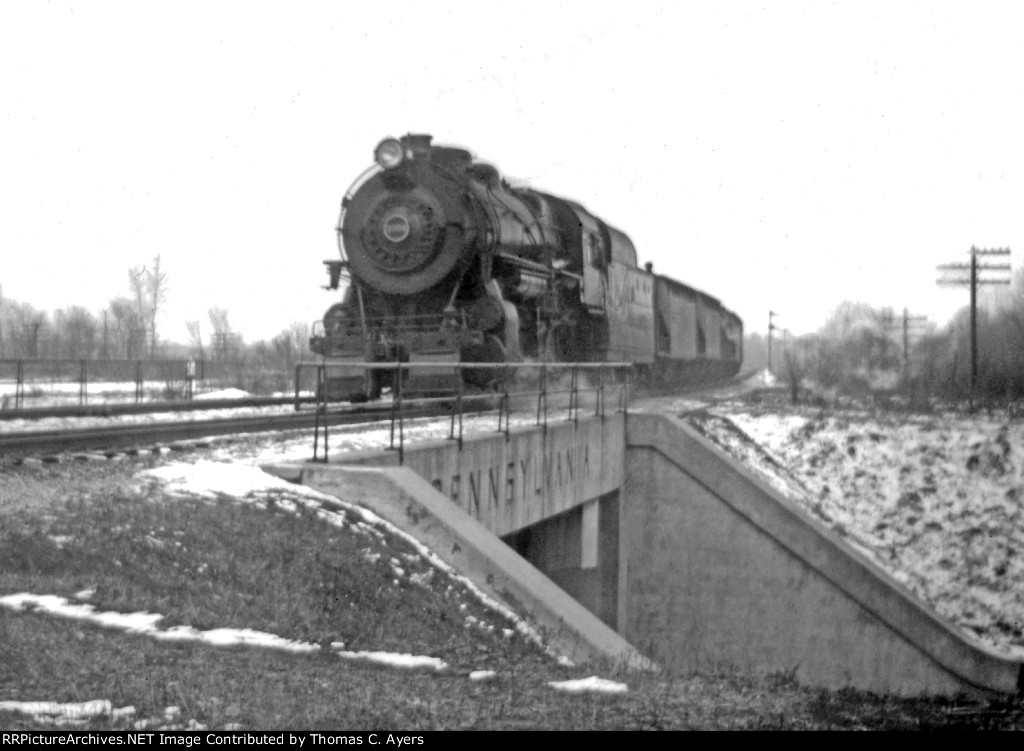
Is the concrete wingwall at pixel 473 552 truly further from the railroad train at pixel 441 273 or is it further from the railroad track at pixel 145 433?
the railroad train at pixel 441 273

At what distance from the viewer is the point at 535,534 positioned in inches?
637

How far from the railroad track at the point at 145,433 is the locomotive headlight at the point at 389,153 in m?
4.45

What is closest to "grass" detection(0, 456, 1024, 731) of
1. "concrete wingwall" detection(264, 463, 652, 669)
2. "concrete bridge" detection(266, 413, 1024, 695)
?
"concrete wingwall" detection(264, 463, 652, 669)

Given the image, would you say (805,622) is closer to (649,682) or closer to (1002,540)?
(1002,540)

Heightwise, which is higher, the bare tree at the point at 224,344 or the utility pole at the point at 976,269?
the utility pole at the point at 976,269

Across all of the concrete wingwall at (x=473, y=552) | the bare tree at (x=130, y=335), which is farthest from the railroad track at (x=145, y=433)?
the bare tree at (x=130, y=335)

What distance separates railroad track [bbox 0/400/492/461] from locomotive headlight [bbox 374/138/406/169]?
14.6 feet

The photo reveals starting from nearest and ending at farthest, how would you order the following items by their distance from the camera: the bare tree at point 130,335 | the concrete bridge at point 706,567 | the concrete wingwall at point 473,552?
the concrete wingwall at point 473,552
the concrete bridge at point 706,567
the bare tree at point 130,335

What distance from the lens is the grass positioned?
17.6 ft

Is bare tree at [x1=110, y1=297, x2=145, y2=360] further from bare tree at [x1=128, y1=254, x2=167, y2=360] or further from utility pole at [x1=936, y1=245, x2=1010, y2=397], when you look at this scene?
utility pole at [x1=936, y1=245, x2=1010, y2=397]

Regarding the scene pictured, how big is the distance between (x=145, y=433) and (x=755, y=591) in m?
8.95

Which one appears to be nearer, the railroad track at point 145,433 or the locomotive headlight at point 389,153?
the railroad track at point 145,433

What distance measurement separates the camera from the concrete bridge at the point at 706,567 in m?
15.2

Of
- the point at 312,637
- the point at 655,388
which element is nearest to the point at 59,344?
the point at 655,388
